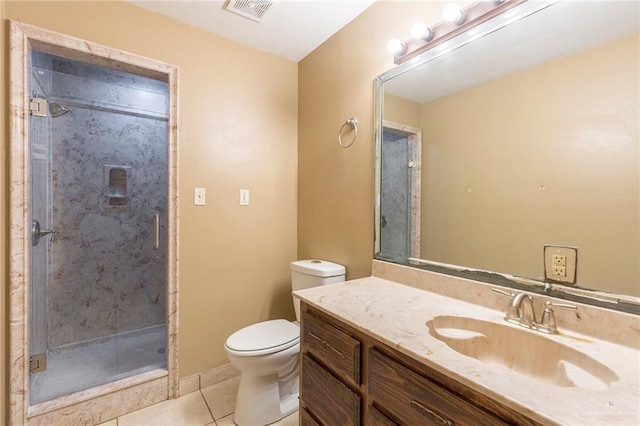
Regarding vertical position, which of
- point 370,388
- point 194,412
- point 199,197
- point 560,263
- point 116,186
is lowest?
point 194,412

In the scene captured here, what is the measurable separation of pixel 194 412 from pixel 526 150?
2.11m

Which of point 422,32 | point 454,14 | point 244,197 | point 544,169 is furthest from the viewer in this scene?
point 244,197

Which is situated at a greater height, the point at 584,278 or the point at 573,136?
the point at 573,136

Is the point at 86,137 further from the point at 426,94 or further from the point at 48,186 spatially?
the point at 426,94

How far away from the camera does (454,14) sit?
3.74 feet

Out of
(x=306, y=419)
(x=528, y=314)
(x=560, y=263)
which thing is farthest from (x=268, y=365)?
(x=560, y=263)

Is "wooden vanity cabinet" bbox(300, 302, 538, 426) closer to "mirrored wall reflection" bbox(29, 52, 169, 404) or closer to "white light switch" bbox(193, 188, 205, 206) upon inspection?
"white light switch" bbox(193, 188, 205, 206)

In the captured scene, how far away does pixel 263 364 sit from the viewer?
1439 mm

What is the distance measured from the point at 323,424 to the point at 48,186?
2.44 m

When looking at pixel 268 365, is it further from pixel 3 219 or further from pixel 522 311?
pixel 3 219

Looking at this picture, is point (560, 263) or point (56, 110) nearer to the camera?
point (560, 263)

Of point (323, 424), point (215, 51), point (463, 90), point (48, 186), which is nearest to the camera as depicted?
point (323, 424)

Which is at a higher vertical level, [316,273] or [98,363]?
[316,273]

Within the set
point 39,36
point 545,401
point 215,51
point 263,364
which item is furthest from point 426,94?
point 39,36
